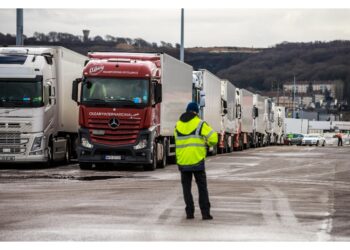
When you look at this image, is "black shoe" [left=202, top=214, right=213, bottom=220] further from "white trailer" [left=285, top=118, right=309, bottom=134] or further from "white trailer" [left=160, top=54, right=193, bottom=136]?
"white trailer" [left=285, top=118, right=309, bottom=134]

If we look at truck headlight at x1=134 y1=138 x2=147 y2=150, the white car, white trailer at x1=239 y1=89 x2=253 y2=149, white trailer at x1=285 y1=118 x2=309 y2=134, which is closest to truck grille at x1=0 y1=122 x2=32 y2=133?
truck headlight at x1=134 y1=138 x2=147 y2=150

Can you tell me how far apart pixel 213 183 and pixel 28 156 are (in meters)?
7.50

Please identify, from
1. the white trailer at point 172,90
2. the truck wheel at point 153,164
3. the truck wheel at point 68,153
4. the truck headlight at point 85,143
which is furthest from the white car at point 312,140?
the truck headlight at point 85,143

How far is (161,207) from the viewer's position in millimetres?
16031

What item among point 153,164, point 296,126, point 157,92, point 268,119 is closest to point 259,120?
point 268,119

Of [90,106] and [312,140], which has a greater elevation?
[90,106]

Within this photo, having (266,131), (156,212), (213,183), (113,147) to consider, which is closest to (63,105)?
(113,147)

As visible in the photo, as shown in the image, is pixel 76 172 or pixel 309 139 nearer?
pixel 76 172

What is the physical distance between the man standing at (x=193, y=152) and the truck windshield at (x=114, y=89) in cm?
1318

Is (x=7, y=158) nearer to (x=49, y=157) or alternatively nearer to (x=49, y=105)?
(x=49, y=157)

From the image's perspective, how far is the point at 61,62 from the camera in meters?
30.4

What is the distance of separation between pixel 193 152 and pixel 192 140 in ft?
0.57

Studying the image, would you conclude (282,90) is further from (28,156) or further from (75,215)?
(75,215)

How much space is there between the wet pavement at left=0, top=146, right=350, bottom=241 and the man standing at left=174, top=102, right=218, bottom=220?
0.28 metres
